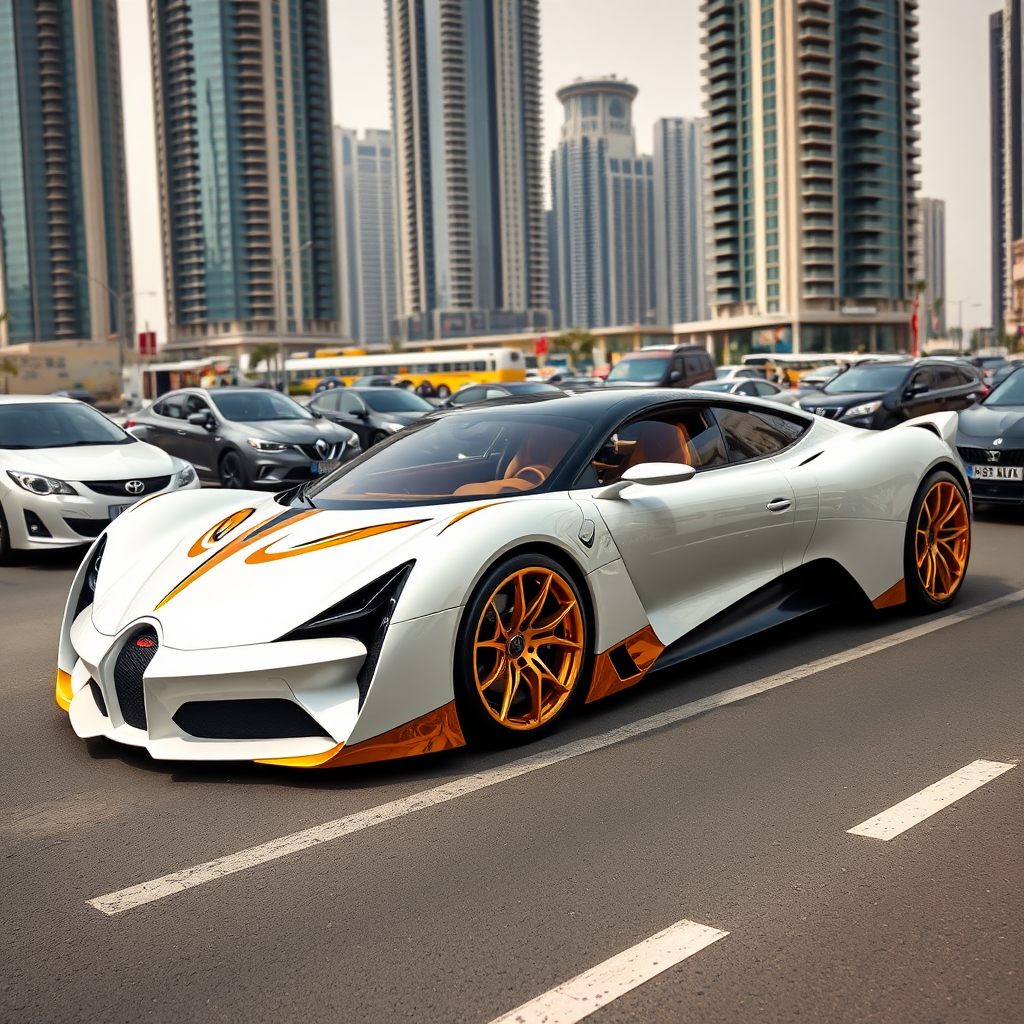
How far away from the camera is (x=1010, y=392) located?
1102cm

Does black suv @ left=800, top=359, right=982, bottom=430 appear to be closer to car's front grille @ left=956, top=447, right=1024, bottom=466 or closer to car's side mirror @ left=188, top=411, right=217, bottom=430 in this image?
car's front grille @ left=956, top=447, right=1024, bottom=466

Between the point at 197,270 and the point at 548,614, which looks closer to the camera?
the point at 548,614

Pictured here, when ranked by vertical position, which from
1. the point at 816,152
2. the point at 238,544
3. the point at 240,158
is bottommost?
the point at 238,544

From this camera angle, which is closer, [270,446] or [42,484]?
[42,484]

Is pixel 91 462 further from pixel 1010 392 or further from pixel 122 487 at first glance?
pixel 1010 392

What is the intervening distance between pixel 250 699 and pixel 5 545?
21.7ft

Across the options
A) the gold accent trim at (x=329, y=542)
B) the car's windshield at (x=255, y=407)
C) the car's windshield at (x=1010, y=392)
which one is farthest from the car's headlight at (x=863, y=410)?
the gold accent trim at (x=329, y=542)

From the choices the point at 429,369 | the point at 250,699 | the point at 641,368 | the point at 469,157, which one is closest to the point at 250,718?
the point at 250,699

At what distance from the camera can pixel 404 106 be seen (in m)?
192

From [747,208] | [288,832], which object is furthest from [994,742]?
[747,208]

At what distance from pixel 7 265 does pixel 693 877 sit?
554 feet

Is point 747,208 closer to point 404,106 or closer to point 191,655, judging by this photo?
point 404,106

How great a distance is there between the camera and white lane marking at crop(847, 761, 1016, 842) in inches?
136

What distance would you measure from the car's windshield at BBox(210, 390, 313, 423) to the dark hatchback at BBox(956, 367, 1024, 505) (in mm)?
8211
